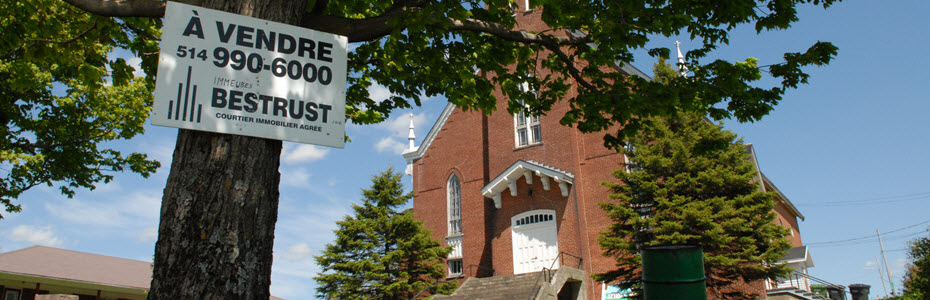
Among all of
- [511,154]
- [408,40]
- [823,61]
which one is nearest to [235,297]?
[408,40]

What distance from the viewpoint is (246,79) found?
174 inches

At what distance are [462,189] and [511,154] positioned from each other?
8.80ft

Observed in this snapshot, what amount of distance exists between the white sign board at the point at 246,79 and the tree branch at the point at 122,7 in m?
0.87

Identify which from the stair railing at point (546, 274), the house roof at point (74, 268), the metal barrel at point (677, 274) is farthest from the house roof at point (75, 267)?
the metal barrel at point (677, 274)

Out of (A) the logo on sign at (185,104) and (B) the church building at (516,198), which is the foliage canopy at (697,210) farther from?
(A) the logo on sign at (185,104)

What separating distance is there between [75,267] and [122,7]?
92.3ft

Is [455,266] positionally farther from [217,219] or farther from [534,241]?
[217,219]

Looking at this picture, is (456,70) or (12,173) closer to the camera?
(456,70)

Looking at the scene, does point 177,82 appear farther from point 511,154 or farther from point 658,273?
point 511,154

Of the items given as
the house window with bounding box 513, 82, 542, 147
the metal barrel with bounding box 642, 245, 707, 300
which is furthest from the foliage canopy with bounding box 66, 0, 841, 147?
the house window with bounding box 513, 82, 542, 147

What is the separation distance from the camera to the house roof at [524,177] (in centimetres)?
2313

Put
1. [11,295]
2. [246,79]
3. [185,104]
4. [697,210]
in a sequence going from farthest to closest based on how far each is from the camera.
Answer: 1. [11,295]
2. [697,210]
3. [246,79]
4. [185,104]

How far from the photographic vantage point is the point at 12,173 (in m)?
17.1

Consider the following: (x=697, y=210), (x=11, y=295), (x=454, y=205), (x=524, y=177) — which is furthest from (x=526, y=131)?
(x=11, y=295)
